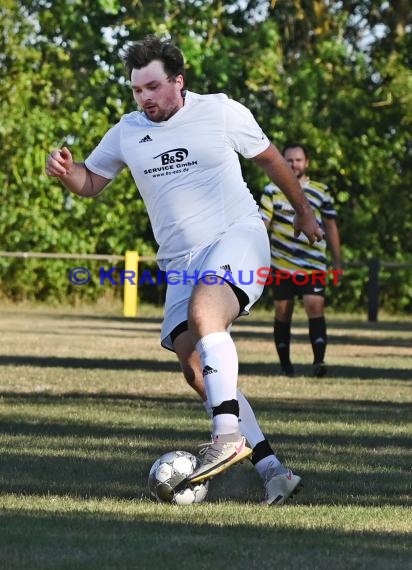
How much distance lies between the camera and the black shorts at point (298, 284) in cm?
1304

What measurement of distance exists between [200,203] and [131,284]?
66.8 ft

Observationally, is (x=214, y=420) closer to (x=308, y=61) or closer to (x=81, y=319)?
(x=81, y=319)

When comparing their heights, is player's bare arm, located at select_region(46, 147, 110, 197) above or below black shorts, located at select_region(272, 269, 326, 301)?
above

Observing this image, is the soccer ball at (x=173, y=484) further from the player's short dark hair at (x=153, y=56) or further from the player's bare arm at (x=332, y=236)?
the player's bare arm at (x=332, y=236)

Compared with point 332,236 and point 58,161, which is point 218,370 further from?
point 332,236

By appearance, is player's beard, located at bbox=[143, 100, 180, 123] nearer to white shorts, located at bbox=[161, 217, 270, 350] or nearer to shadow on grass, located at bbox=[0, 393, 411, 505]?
white shorts, located at bbox=[161, 217, 270, 350]

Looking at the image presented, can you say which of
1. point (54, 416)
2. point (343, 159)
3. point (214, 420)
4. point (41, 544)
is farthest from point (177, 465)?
point (343, 159)

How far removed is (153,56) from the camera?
20.9ft

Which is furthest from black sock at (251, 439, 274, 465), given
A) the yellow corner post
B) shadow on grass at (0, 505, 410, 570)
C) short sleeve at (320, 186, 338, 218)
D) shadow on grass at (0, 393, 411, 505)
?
the yellow corner post

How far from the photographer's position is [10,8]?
93.7ft

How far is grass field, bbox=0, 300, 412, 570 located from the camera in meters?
4.77

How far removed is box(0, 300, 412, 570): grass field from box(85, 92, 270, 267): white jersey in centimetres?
104

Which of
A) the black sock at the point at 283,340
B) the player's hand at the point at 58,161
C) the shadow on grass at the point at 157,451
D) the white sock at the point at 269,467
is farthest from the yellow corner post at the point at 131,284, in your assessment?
the white sock at the point at 269,467

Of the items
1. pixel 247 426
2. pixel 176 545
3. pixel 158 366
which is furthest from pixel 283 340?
pixel 176 545
